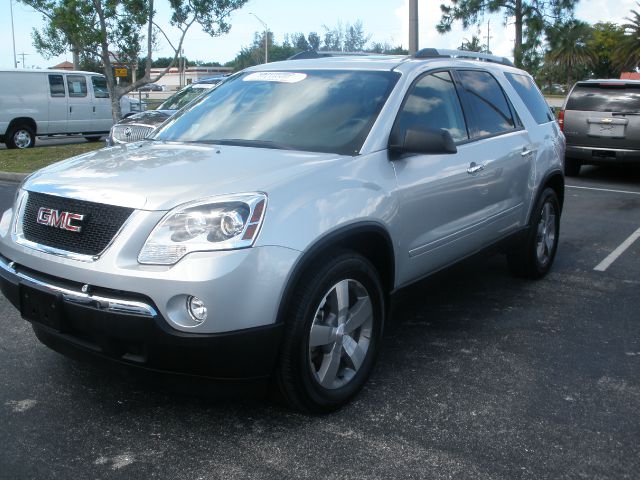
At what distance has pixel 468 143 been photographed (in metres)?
4.77

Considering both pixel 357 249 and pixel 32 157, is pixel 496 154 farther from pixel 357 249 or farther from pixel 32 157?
pixel 32 157

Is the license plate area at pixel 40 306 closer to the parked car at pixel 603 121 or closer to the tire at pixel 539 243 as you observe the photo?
the tire at pixel 539 243

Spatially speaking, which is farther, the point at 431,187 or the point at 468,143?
the point at 468,143

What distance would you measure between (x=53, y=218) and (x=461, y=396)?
2.17 m

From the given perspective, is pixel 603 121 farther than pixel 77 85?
No

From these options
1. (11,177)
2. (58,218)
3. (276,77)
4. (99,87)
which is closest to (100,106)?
(99,87)

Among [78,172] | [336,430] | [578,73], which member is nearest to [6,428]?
[78,172]

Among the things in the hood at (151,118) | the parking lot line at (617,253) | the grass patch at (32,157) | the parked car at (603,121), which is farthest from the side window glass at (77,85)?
the parking lot line at (617,253)

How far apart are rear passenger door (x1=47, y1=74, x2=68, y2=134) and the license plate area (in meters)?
16.4

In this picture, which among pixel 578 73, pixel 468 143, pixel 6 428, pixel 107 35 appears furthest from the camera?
pixel 578 73

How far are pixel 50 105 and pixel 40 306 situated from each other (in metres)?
16.7

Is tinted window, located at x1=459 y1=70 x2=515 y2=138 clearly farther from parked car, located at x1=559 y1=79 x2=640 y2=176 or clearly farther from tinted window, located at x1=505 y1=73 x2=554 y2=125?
parked car, located at x1=559 y1=79 x2=640 y2=176

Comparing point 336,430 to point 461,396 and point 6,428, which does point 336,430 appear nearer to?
point 461,396

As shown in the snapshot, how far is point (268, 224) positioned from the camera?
320cm
